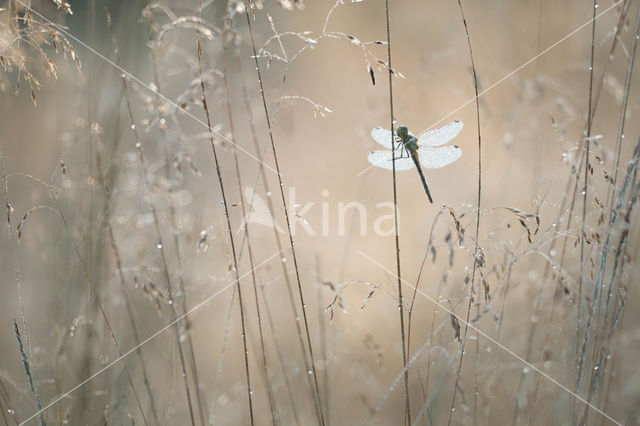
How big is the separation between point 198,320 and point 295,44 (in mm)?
2631

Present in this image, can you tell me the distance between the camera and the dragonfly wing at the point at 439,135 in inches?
95.7

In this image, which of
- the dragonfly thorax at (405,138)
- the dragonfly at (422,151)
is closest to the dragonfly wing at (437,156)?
the dragonfly at (422,151)

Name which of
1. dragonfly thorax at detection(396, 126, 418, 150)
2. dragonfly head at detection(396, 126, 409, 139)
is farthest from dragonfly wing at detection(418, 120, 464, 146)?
dragonfly head at detection(396, 126, 409, 139)

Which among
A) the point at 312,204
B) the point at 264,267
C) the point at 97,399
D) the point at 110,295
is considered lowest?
the point at 97,399

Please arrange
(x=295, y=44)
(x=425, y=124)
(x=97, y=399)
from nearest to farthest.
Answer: (x=97, y=399) → (x=425, y=124) → (x=295, y=44)

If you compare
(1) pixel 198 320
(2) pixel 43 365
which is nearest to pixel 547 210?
(1) pixel 198 320

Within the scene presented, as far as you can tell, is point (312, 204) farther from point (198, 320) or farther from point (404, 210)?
point (198, 320)

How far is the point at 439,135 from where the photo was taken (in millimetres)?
2527

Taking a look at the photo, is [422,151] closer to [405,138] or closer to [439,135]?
[439,135]

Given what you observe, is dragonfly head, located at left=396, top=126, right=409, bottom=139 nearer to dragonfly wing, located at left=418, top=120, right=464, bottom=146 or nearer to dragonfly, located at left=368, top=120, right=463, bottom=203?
dragonfly, located at left=368, top=120, right=463, bottom=203

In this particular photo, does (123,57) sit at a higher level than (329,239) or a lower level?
higher

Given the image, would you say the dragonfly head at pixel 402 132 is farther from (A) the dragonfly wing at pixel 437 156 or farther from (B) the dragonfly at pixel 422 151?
(A) the dragonfly wing at pixel 437 156

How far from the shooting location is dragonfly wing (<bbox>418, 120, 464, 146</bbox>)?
95.7 inches

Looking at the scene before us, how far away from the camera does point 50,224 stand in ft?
9.51
